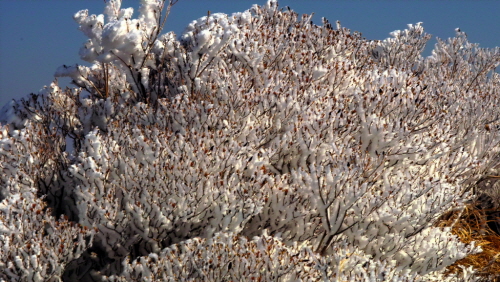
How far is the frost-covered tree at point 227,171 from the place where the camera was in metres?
6.99

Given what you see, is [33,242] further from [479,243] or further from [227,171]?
[479,243]

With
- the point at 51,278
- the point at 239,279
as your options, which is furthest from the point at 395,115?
the point at 51,278

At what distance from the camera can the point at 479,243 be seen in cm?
1086

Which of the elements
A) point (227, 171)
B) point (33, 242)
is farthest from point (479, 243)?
point (33, 242)

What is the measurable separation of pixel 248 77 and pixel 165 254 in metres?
4.17

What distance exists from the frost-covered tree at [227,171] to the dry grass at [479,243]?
78 centimetres

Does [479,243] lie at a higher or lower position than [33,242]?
higher

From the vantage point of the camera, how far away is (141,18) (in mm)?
10250

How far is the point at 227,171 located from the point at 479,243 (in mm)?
6046

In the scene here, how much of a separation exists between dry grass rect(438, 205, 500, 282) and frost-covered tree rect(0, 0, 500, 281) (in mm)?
781

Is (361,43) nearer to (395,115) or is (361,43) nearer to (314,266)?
(395,115)

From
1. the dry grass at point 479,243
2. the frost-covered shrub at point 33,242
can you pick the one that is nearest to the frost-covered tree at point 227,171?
the frost-covered shrub at point 33,242

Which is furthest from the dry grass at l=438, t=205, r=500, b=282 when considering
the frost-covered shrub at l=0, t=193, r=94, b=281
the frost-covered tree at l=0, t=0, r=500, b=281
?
the frost-covered shrub at l=0, t=193, r=94, b=281

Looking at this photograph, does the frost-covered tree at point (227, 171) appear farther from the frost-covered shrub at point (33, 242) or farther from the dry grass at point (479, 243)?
the dry grass at point (479, 243)
